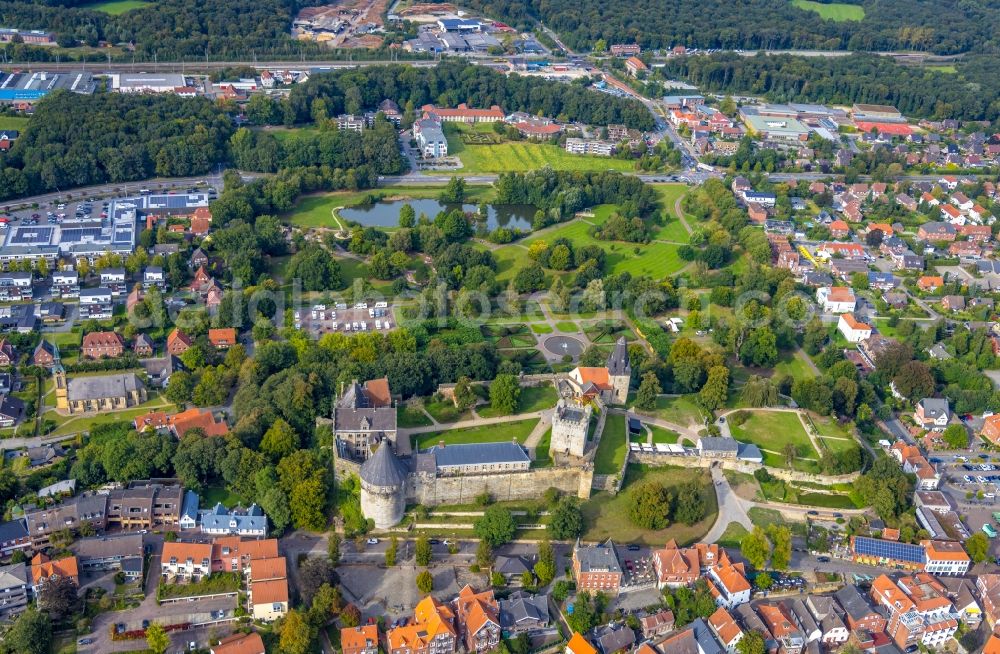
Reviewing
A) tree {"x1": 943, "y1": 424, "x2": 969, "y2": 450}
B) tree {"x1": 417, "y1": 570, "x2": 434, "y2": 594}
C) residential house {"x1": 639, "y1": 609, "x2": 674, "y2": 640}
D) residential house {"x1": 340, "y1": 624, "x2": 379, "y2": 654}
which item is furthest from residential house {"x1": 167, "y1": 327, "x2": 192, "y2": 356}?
tree {"x1": 943, "y1": 424, "x2": 969, "y2": 450}

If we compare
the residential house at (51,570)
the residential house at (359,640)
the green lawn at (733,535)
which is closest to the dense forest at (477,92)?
the green lawn at (733,535)

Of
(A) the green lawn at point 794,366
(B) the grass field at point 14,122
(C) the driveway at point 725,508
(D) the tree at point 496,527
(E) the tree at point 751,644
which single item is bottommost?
(A) the green lawn at point 794,366

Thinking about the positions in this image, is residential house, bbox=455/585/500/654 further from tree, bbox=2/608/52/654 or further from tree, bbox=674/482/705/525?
tree, bbox=2/608/52/654

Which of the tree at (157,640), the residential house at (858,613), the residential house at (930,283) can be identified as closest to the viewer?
the tree at (157,640)

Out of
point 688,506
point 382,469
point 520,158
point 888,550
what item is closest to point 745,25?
point 520,158

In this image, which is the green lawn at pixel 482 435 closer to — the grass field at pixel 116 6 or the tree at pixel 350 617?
the tree at pixel 350 617

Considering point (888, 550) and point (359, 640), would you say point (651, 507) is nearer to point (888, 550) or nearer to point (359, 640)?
point (888, 550)
